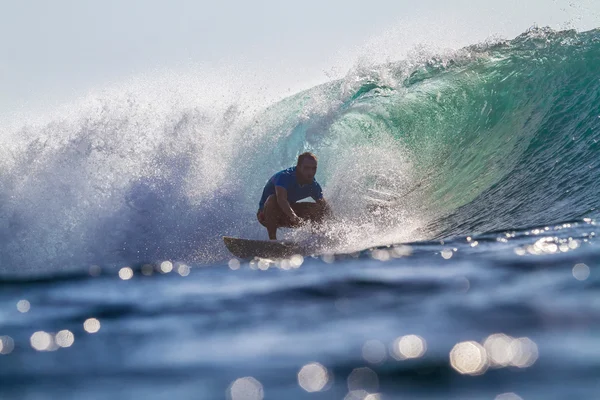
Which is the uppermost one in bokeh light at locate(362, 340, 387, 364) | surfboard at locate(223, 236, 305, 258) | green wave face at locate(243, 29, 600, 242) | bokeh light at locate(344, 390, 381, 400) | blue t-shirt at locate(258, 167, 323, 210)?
green wave face at locate(243, 29, 600, 242)

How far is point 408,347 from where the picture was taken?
2.38 m

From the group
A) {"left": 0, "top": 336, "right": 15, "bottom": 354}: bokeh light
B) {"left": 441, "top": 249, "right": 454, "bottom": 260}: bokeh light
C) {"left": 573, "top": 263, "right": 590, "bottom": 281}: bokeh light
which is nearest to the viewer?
{"left": 0, "top": 336, "right": 15, "bottom": 354}: bokeh light

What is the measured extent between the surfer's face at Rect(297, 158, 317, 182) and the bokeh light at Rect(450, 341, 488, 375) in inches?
231

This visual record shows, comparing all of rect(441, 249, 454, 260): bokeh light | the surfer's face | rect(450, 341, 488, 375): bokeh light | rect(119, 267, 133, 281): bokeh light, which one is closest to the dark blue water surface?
rect(450, 341, 488, 375): bokeh light

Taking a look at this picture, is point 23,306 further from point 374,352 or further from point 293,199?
point 293,199

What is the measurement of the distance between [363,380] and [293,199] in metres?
6.43

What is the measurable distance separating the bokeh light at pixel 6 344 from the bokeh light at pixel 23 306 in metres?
0.61

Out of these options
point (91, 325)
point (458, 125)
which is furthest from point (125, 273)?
point (458, 125)

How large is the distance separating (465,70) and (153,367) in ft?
40.8

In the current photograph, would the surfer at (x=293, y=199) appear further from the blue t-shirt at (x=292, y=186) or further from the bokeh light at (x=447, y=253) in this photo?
the bokeh light at (x=447, y=253)

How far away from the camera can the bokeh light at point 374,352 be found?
2.28 metres

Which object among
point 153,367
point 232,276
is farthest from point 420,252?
point 153,367

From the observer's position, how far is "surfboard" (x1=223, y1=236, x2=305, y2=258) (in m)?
6.69

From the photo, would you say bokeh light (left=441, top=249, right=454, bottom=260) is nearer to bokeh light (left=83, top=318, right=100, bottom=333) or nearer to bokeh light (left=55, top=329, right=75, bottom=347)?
bokeh light (left=83, top=318, right=100, bottom=333)
